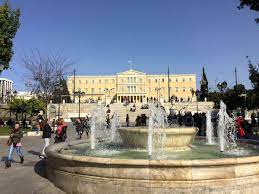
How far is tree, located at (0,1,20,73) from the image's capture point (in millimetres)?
24891

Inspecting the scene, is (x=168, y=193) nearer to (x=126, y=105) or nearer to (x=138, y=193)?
(x=138, y=193)

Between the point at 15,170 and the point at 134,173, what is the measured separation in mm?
4874

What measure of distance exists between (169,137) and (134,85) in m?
112

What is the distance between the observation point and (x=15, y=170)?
9.62 m

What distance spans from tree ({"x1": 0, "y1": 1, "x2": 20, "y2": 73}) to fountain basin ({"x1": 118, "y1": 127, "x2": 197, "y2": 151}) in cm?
1854

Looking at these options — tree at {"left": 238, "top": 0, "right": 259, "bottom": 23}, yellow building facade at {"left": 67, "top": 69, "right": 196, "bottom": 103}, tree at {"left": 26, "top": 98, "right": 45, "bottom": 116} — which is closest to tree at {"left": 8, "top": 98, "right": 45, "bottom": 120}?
tree at {"left": 26, "top": 98, "right": 45, "bottom": 116}

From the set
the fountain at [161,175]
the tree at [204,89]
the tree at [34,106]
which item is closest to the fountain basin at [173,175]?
the fountain at [161,175]

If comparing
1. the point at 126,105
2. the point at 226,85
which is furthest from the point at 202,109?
the point at 126,105

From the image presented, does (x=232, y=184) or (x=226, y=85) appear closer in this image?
(x=232, y=184)

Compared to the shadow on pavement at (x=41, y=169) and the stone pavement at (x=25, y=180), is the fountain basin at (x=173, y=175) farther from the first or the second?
the shadow on pavement at (x=41, y=169)

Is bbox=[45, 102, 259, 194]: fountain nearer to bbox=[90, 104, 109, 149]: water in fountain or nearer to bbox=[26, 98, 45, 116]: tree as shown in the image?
bbox=[90, 104, 109, 149]: water in fountain

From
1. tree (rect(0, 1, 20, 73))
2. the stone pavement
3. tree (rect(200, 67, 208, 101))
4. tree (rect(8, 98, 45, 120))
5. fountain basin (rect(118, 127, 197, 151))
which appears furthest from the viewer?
tree (rect(200, 67, 208, 101))

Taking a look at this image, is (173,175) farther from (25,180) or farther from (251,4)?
(251,4)

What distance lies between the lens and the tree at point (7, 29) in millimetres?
24891
